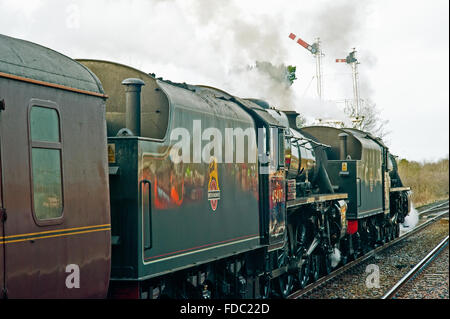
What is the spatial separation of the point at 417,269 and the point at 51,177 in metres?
11.2

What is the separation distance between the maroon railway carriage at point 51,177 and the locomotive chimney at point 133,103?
0.65 meters

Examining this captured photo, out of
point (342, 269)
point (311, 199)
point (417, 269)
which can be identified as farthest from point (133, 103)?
point (417, 269)

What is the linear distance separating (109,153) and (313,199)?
262 inches

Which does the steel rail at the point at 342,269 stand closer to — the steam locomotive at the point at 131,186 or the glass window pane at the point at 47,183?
the steam locomotive at the point at 131,186

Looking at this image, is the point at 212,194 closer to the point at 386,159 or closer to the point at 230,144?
the point at 230,144

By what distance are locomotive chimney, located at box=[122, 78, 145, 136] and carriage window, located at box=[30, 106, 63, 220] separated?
1297 mm

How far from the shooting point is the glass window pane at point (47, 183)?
4.54 metres

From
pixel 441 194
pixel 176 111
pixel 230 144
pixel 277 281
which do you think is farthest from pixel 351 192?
pixel 441 194

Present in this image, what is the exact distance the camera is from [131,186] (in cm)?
564

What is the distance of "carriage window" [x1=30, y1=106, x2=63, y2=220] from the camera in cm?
454

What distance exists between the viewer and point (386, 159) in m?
19.5
